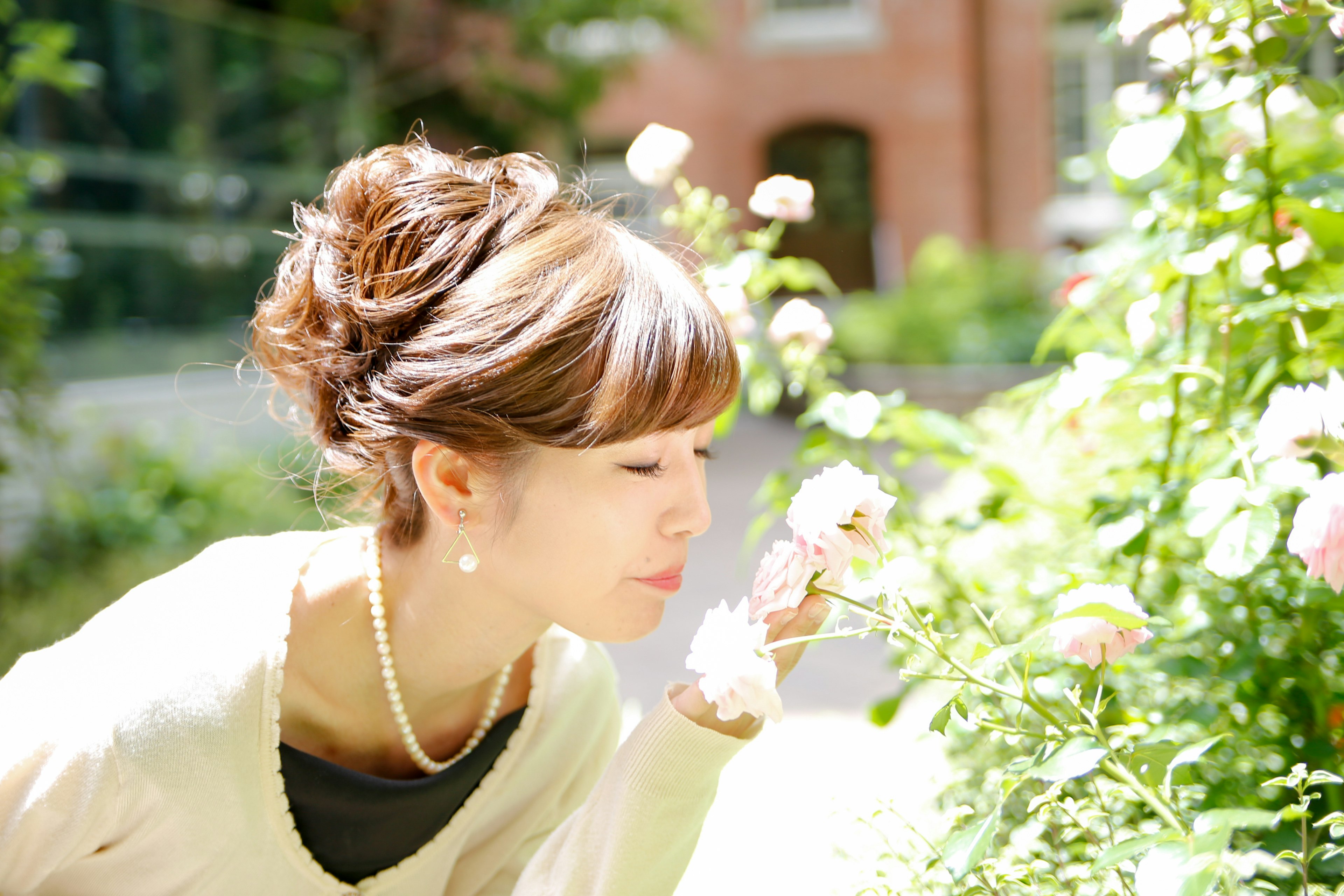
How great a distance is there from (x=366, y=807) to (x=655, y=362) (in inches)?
27.4

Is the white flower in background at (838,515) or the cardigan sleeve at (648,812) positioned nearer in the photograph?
the white flower in background at (838,515)

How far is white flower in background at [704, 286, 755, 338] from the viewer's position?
1.65 metres

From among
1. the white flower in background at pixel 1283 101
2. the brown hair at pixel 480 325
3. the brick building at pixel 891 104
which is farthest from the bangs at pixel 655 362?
the brick building at pixel 891 104

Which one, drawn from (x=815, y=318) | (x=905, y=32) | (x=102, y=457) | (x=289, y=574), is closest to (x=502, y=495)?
(x=289, y=574)

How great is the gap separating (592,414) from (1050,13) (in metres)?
13.3

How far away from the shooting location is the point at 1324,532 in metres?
0.85

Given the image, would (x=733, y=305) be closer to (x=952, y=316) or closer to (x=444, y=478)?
(x=444, y=478)

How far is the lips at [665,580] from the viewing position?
1.19 m

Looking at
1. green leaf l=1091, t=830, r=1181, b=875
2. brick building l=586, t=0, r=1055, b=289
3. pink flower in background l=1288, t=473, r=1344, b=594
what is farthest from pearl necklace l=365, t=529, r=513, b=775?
brick building l=586, t=0, r=1055, b=289

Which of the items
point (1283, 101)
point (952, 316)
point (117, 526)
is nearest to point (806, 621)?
point (1283, 101)

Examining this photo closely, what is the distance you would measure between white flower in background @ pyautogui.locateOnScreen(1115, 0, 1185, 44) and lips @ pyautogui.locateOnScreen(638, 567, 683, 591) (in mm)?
810

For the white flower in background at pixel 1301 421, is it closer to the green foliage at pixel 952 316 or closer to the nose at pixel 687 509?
the nose at pixel 687 509

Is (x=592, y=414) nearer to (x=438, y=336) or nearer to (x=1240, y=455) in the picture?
(x=438, y=336)

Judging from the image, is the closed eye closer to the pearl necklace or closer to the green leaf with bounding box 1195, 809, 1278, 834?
the pearl necklace
